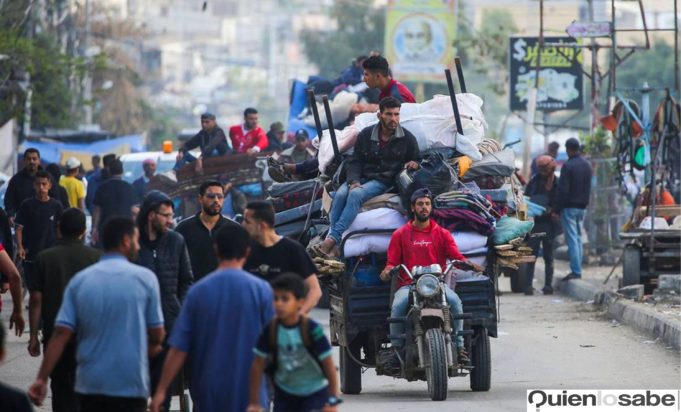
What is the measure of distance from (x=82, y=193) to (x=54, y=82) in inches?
653

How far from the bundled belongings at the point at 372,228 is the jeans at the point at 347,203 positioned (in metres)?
0.06

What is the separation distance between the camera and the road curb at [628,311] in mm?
16078

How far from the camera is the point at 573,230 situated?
2259cm

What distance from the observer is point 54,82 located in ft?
128

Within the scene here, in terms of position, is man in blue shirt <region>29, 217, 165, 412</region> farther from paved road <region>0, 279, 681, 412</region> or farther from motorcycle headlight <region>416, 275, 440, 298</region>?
motorcycle headlight <region>416, 275, 440, 298</region>

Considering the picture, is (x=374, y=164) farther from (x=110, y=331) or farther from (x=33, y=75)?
(x=33, y=75)

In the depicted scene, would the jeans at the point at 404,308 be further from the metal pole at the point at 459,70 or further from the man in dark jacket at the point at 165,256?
the man in dark jacket at the point at 165,256

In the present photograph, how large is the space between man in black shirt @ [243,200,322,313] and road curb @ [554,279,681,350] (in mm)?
7205

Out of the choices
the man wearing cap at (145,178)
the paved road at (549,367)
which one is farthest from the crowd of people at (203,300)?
the man wearing cap at (145,178)

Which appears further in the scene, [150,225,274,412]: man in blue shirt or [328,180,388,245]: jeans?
[328,180,388,245]: jeans

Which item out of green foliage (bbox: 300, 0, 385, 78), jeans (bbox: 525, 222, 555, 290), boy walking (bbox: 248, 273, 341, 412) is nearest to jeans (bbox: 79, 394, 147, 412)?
boy walking (bbox: 248, 273, 341, 412)

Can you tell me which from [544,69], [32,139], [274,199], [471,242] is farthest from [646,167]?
→ [32,139]

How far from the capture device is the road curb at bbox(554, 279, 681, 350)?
1608 cm

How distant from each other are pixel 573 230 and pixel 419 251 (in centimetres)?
1058
